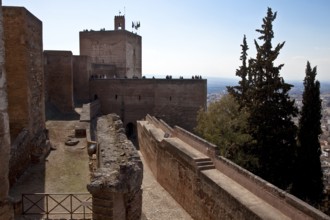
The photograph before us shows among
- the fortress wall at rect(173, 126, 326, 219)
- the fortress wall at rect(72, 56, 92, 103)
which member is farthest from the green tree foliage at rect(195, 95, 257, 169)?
the fortress wall at rect(72, 56, 92, 103)

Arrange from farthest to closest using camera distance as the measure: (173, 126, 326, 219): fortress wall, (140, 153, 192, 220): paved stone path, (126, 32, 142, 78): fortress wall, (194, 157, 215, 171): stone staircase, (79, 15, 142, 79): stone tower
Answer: (126, 32, 142, 78): fortress wall, (79, 15, 142, 79): stone tower, (140, 153, 192, 220): paved stone path, (194, 157, 215, 171): stone staircase, (173, 126, 326, 219): fortress wall

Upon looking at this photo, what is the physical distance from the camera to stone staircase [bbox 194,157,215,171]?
39.7 feet

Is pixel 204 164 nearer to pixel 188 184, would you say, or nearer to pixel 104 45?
pixel 188 184

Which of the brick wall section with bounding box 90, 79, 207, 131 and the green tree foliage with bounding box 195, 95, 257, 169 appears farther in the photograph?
the brick wall section with bounding box 90, 79, 207, 131

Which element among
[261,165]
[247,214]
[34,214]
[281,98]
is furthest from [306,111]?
[34,214]

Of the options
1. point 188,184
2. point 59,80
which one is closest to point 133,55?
point 59,80

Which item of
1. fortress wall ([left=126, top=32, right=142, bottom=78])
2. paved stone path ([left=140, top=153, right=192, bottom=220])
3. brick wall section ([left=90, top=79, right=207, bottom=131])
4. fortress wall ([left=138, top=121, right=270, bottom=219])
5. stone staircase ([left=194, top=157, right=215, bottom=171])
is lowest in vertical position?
paved stone path ([left=140, top=153, right=192, bottom=220])

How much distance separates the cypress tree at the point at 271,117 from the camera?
1869 cm

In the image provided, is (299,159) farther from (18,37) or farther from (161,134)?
(18,37)

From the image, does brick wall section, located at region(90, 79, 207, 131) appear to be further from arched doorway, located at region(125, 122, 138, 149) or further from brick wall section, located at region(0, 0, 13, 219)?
brick wall section, located at region(0, 0, 13, 219)

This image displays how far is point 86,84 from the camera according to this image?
29.6 metres

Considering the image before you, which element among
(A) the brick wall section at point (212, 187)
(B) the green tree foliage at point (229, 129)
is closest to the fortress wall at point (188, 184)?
(A) the brick wall section at point (212, 187)

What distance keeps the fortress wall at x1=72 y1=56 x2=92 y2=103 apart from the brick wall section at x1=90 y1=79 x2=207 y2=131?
1.89 feet

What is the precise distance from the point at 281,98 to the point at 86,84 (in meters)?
15.9
